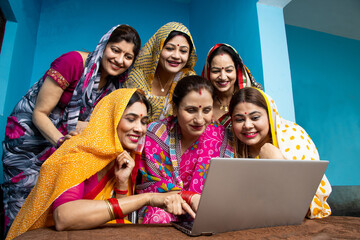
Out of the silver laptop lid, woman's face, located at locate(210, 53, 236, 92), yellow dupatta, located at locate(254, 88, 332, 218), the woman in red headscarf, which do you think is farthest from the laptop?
woman's face, located at locate(210, 53, 236, 92)

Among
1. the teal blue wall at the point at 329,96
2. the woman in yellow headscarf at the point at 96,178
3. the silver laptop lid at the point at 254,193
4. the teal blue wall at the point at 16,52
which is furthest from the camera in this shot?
the teal blue wall at the point at 329,96

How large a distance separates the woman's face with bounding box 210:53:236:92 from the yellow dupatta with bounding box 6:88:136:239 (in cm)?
112

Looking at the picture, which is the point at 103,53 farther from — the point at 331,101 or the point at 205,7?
the point at 331,101

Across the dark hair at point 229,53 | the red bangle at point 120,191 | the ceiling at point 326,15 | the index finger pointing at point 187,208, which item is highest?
the ceiling at point 326,15

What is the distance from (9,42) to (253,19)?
7.99 ft

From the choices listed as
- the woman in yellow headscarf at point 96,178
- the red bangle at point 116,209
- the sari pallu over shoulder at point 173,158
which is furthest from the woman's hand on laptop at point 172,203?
the sari pallu over shoulder at point 173,158

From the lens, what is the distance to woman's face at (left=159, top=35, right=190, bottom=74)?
8.34ft

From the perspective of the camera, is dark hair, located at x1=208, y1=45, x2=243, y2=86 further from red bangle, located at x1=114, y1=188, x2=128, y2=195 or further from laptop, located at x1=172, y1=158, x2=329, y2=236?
laptop, located at x1=172, y1=158, x2=329, y2=236

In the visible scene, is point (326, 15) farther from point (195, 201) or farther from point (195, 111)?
point (195, 201)

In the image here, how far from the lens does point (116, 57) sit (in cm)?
227

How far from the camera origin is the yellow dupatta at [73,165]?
1330 millimetres

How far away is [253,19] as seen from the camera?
Result: 297 centimetres

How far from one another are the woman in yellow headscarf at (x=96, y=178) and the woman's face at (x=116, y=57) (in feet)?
1.96

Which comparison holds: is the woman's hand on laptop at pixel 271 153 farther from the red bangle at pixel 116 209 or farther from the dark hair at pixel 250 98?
the red bangle at pixel 116 209
